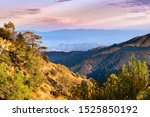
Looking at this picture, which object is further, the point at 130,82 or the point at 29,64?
the point at 29,64

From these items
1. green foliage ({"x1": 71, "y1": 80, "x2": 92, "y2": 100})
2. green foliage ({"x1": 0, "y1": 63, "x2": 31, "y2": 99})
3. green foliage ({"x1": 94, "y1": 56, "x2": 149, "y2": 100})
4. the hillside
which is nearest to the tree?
green foliage ({"x1": 94, "y1": 56, "x2": 149, "y2": 100})

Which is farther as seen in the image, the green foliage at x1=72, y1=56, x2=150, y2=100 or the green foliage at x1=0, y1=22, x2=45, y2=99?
the green foliage at x1=0, y1=22, x2=45, y2=99

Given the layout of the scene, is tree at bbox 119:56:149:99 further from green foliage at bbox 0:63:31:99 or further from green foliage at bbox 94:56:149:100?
green foliage at bbox 0:63:31:99

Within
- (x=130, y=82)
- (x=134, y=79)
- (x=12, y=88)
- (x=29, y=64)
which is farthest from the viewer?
(x=29, y=64)

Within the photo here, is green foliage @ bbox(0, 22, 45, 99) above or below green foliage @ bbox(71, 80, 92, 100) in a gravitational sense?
below

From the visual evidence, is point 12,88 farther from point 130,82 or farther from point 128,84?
point 130,82

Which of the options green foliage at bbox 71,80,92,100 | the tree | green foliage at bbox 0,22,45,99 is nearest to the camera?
the tree

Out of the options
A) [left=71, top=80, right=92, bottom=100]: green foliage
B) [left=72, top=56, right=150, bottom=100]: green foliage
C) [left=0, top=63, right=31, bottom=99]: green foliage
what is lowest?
[left=0, top=63, right=31, bottom=99]: green foliage

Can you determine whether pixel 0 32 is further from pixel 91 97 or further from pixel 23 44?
pixel 91 97

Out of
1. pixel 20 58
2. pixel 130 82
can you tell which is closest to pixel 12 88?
pixel 130 82

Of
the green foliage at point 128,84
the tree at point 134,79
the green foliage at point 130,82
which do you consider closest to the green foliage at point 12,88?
the green foliage at point 128,84

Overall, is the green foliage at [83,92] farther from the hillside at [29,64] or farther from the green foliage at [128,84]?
the hillside at [29,64]

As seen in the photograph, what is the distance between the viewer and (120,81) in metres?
25.0

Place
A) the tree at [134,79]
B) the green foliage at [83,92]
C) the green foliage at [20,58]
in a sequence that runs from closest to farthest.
→ the tree at [134,79]
the green foliage at [83,92]
the green foliage at [20,58]
